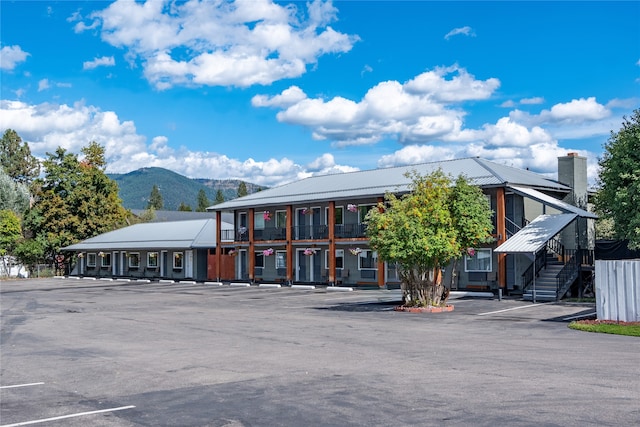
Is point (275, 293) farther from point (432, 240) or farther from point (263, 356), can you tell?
point (263, 356)

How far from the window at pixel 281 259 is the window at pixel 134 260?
746 inches

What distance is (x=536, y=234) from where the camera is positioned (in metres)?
33.3

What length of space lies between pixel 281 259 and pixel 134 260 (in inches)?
795

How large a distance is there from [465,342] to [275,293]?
943 inches

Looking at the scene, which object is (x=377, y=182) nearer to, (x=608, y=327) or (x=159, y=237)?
(x=159, y=237)

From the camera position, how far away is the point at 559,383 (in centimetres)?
1143

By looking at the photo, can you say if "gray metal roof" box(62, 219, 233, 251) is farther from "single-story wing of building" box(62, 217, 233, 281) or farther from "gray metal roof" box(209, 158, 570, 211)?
"gray metal roof" box(209, 158, 570, 211)

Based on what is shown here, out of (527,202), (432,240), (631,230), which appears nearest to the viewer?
(432,240)

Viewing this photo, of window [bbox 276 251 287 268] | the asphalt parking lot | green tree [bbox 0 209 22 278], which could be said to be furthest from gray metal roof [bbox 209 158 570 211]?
green tree [bbox 0 209 22 278]

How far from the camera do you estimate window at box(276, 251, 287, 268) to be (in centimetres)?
5078

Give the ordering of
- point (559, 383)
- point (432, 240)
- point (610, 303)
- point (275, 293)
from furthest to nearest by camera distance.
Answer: point (275, 293) < point (432, 240) < point (610, 303) < point (559, 383)

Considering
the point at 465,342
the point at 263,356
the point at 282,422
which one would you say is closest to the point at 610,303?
the point at 465,342

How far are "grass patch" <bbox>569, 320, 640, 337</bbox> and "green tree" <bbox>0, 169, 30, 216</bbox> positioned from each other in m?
72.1

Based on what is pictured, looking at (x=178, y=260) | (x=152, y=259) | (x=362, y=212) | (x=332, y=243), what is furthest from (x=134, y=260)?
(x=362, y=212)
